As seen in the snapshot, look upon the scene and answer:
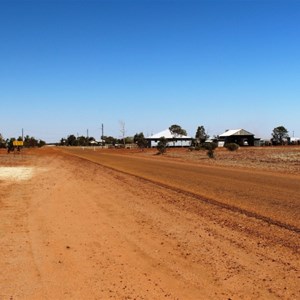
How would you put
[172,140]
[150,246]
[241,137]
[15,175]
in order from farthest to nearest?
[172,140] < [241,137] < [15,175] < [150,246]

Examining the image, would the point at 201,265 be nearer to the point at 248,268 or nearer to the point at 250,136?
the point at 248,268

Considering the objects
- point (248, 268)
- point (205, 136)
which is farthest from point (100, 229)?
point (205, 136)

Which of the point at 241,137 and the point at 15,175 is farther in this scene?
the point at 241,137

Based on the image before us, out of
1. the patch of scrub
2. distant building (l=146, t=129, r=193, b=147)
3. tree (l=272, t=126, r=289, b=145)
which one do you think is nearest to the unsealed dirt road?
the patch of scrub

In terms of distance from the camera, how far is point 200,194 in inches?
603

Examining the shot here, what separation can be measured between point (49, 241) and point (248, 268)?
153 inches

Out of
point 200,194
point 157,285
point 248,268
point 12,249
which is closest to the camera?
point 157,285

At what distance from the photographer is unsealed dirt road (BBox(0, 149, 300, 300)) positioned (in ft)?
18.5

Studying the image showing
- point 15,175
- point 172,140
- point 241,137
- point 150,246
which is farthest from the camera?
point 172,140

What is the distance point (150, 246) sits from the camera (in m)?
7.85

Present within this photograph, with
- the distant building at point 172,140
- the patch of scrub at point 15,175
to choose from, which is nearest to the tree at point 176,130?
the distant building at point 172,140

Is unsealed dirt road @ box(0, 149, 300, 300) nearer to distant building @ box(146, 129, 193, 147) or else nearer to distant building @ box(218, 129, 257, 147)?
distant building @ box(218, 129, 257, 147)

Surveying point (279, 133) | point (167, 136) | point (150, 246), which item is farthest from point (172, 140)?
point (150, 246)

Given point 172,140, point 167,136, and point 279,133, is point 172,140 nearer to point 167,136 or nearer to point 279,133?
point 167,136
